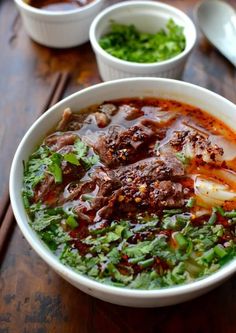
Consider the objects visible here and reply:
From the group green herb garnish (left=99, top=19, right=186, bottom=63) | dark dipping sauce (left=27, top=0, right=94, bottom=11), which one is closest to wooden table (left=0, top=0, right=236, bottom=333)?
green herb garnish (left=99, top=19, right=186, bottom=63)

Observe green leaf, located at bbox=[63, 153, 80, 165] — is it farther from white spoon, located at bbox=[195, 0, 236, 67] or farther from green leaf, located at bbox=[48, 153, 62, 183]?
white spoon, located at bbox=[195, 0, 236, 67]

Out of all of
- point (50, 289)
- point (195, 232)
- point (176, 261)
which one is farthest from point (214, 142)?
point (50, 289)

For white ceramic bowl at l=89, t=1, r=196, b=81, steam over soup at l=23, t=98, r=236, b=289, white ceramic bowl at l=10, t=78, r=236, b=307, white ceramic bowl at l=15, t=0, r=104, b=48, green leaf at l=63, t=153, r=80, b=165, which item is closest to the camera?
white ceramic bowl at l=10, t=78, r=236, b=307

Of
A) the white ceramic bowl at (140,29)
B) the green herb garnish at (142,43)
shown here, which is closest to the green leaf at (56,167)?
the white ceramic bowl at (140,29)

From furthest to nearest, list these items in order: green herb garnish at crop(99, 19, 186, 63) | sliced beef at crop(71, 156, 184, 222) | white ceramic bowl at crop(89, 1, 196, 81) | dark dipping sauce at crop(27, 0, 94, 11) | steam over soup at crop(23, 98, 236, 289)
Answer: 1. dark dipping sauce at crop(27, 0, 94, 11)
2. green herb garnish at crop(99, 19, 186, 63)
3. white ceramic bowl at crop(89, 1, 196, 81)
4. sliced beef at crop(71, 156, 184, 222)
5. steam over soup at crop(23, 98, 236, 289)

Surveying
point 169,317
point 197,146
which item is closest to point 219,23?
point 197,146

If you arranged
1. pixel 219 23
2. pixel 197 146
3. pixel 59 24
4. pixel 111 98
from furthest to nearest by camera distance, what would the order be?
pixel 219 23 < pixel 59 24 < pixel 111 98 < pixel 197 146

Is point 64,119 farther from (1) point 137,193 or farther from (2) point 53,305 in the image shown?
(2) point 53,305
